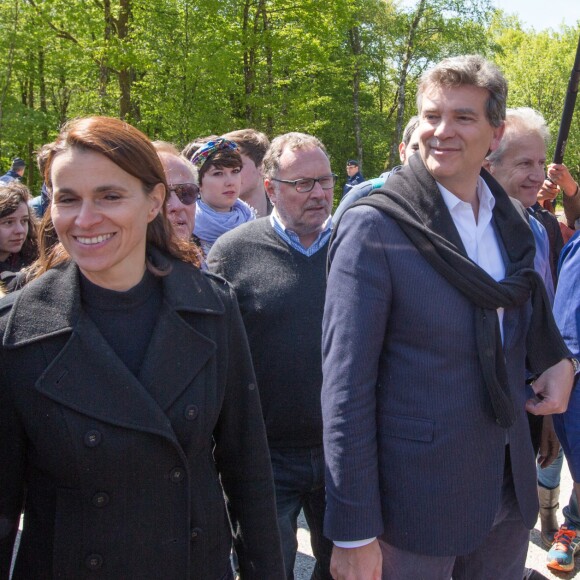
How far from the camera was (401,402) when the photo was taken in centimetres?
192

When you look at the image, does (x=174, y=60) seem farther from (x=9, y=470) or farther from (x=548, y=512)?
(x=9, y=470)

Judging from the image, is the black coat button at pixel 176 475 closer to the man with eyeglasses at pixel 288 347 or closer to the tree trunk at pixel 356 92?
the man with eyeglasses at pixel 288 347

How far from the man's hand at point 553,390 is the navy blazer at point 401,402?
31cm

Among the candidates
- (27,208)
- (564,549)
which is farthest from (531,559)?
(27,208)

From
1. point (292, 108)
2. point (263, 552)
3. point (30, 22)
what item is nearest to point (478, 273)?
point (263, 552)

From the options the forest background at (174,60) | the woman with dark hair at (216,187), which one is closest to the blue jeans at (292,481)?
the woman with dark hair at (216,187)

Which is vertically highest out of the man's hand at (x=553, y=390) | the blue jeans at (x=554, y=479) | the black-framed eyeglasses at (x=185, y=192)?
the black-framed eyeglasses at (x=185, y=192)

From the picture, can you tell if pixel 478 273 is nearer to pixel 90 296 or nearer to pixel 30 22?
pixel 90 296

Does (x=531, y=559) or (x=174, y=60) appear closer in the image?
(x=531, y=559)

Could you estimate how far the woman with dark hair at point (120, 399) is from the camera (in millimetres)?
1633

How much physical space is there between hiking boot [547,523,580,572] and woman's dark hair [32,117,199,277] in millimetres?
2793

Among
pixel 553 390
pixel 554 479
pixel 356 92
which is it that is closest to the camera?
pixel 553 390

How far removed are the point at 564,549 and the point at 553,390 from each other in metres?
1.82

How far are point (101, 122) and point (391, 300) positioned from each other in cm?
94
